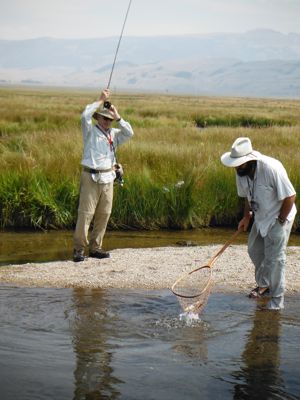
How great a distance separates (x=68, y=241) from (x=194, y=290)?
15.0 ft

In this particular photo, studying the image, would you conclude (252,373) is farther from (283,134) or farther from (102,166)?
(283,134)

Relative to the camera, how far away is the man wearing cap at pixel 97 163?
9766 mm

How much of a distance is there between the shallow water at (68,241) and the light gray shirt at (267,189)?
4.33 metres

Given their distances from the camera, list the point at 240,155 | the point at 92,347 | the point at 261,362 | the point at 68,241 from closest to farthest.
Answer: the point at 261,362 < the point at 92,347 < the point at 240,155 < the point at 68,241

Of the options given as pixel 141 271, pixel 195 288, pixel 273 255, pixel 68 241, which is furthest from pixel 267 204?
pixel 68 241

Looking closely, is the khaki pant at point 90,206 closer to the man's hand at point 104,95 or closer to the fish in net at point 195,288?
the man's hand at point 104,95

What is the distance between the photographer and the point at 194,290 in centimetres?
827

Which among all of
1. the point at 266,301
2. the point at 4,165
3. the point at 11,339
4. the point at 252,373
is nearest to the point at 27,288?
the point at 11,339

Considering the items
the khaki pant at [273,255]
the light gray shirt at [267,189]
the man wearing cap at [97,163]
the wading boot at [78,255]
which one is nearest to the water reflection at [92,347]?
the wading boot at [78,255]

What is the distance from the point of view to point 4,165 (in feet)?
47.5

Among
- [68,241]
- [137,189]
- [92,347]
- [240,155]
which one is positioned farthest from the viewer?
[137,189]

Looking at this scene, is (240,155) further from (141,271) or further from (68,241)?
(68,241)

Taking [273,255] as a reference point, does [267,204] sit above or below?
above

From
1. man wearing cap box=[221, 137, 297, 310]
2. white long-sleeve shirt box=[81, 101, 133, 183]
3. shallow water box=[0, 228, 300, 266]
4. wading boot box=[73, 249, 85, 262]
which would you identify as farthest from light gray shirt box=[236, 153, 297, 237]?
shallow water box=[0, 228, 300, 266]
